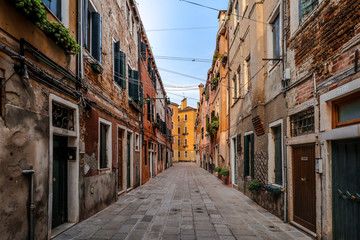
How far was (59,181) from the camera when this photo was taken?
5.75 meters

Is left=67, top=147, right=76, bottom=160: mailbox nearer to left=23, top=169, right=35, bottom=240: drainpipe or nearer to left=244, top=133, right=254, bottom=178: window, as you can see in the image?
left=23, top=169, right=35, bottom=240: drainpipe

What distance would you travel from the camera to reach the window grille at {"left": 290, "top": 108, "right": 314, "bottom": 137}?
5301mm

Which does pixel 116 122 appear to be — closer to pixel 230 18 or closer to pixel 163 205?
pixel 163 205

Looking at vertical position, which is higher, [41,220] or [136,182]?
[41,220]

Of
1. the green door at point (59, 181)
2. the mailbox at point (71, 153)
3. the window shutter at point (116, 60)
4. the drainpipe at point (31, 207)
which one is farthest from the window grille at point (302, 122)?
the window shutter at point (116, 60)

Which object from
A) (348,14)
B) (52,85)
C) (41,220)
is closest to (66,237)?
(41,220)

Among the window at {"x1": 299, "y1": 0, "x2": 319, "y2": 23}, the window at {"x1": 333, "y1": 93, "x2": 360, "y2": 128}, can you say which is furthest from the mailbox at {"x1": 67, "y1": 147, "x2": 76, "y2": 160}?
the window at {"x1": 299, "y1": 0, "x2": 319, "y2": 23}

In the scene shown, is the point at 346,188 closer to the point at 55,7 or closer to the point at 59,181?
the point at 59,181

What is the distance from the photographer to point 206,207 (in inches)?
315

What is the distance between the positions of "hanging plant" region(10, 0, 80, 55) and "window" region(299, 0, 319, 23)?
4.65 m

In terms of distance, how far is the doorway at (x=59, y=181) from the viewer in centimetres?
552

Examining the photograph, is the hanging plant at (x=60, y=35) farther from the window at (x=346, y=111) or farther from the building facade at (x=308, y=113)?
the window at (x=346, y=111)

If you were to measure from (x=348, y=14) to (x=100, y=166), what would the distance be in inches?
274

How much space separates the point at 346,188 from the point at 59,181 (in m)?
5.40
